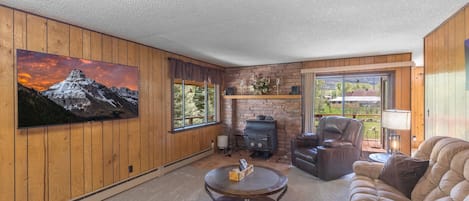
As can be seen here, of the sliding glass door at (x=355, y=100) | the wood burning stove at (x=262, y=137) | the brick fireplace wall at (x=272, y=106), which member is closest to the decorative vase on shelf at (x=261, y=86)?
the brick fireplace wall at (x=272, y=106)

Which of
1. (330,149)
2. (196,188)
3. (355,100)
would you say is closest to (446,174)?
(330,149)

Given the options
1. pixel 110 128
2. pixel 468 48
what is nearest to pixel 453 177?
pixel 468 48

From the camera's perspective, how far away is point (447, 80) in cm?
262

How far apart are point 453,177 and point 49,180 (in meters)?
3.93

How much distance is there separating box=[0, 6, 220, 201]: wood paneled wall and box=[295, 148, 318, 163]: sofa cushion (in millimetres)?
2375

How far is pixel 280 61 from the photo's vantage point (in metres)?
5.28

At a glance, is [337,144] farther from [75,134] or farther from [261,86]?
[75,134]

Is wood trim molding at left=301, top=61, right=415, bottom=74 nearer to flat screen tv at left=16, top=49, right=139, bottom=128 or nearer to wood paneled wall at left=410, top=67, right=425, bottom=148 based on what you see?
wood paneled wall at left=410, top=67, right=425, bottom=148

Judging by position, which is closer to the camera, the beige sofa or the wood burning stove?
the beige sofa

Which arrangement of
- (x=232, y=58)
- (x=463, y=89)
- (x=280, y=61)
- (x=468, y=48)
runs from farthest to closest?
1. (x=280, y=61)
2. (x=232, y=58)
3. (x=463, y=89)
4. (x=468, y=48)

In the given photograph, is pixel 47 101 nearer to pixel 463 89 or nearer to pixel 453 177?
pixel 453 177

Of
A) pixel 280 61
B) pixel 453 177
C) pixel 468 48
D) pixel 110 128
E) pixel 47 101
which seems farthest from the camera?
pixel 280 61

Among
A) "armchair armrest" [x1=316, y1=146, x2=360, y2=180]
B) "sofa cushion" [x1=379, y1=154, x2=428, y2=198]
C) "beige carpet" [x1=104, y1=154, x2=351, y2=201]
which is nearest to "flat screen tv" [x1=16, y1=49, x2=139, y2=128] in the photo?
"beige carpet" [x1=104, y1=154, x2=351, y2=201]

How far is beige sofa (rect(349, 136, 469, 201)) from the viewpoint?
1756mm
